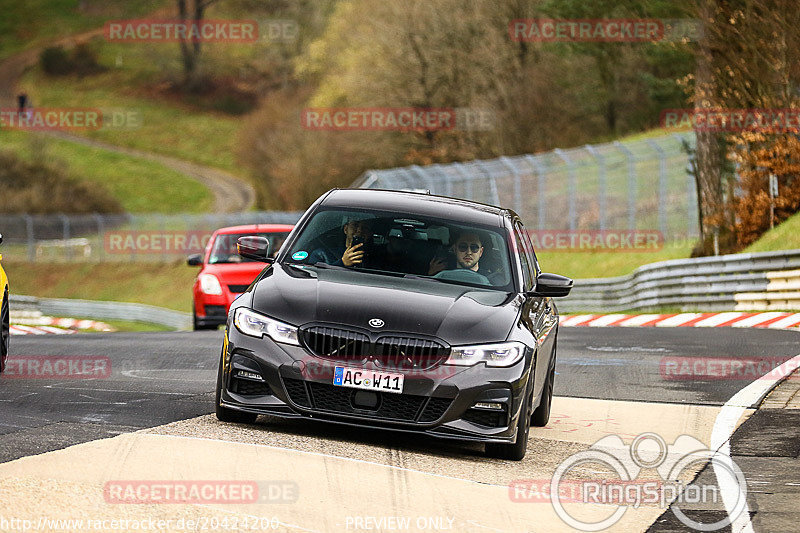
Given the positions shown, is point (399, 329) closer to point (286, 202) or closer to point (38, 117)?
point (286, 202)

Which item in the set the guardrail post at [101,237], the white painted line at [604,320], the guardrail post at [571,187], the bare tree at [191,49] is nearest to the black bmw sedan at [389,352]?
the white painted line at [604,320]

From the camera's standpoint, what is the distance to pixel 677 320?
899 inches

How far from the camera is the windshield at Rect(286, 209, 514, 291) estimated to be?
932cm

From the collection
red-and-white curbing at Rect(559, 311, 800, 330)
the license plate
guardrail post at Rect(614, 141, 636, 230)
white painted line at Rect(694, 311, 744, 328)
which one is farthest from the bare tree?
the license plate

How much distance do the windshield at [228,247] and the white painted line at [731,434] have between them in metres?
8.97

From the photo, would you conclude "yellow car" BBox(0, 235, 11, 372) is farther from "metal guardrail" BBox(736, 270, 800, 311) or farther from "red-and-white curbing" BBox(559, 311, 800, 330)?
"metal guardrail" BBox(736, 270, 800, 311)

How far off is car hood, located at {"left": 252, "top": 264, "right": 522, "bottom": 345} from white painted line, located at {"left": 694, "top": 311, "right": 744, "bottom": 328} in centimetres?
1308

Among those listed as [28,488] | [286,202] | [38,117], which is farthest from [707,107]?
[38,117]

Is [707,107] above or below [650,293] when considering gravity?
above

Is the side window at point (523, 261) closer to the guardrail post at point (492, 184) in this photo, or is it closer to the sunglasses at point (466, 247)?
the sunglasses at point (466, 247)

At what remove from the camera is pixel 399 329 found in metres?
8.14

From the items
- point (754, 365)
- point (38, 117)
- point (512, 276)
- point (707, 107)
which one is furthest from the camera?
point (38, 117)

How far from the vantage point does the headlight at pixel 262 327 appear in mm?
8234

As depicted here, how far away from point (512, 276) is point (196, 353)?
252 inches
